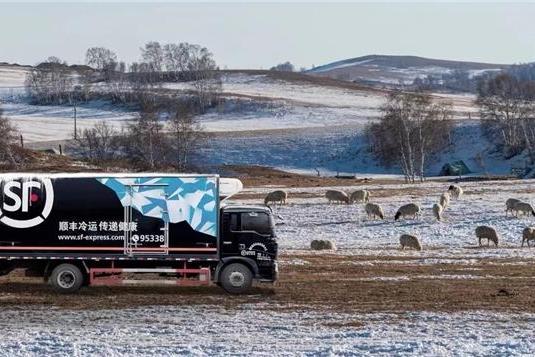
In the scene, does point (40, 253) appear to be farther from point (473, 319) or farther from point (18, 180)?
point (473, 319)

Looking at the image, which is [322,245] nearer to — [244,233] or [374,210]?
[374,210]

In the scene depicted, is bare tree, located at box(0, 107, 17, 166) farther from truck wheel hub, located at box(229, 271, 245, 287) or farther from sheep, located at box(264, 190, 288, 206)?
truck wheel hub, located at box(229, 271, 245, 287)

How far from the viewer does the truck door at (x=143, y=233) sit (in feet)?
80.0

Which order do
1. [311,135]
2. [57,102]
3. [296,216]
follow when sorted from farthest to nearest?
[57,102] → [311,135] → [296,216]

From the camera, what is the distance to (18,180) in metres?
24.6

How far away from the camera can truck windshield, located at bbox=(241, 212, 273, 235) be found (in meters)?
24.9

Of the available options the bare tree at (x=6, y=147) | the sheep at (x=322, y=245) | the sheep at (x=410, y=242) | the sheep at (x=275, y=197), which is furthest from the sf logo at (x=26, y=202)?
the bare tree at (x=6, y=147)

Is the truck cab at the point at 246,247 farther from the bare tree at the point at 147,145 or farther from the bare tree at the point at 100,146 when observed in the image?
the bare tree at the point at 100,146

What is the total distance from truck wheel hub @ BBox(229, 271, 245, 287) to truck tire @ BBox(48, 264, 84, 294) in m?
3.90

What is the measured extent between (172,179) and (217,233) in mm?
1840

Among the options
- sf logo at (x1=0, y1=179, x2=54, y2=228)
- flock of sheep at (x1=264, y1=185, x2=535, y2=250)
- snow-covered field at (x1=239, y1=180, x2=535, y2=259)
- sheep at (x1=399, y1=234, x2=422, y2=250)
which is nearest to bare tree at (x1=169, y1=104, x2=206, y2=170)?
snow-covered field at (x1=239, y1=180, x2=535, y2=259)

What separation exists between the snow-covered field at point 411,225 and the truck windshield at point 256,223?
38.0 feet

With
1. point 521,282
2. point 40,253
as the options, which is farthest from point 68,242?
point 521,282

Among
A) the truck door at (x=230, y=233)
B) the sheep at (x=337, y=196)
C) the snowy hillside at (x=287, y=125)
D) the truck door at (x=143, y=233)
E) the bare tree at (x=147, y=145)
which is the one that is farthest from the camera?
the snowy hillside at (x=287, y=125)
